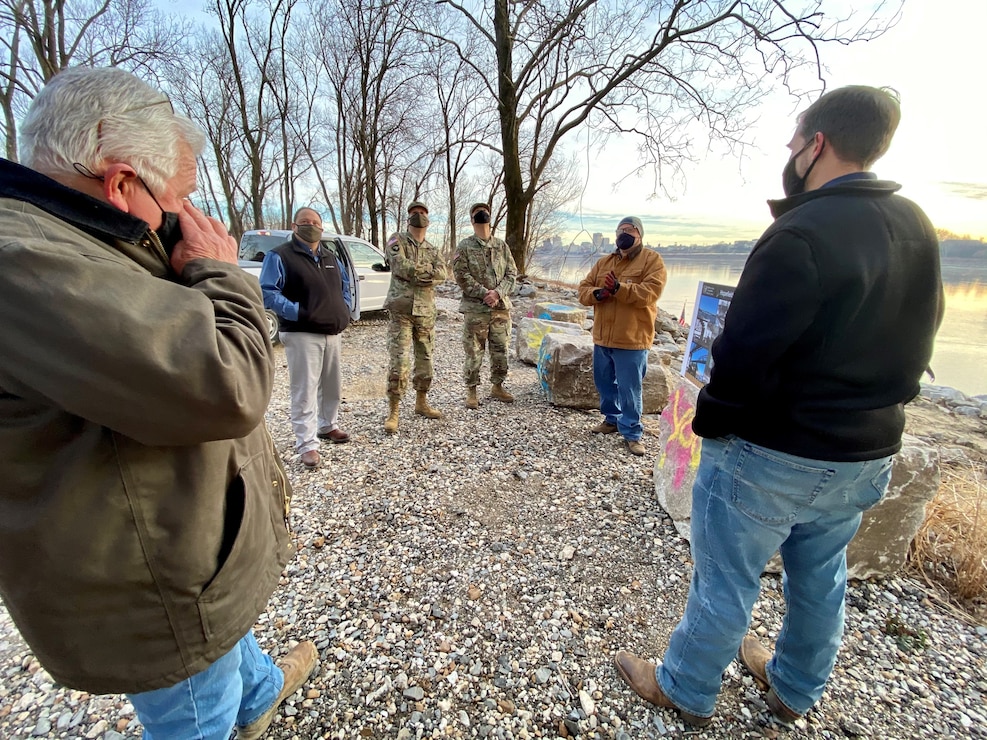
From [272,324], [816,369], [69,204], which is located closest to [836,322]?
[816,369]

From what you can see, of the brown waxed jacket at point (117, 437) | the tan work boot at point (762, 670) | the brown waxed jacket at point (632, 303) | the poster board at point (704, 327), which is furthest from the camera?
the brown waxed jacket at point (632, 303)

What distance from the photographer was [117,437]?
0.89m

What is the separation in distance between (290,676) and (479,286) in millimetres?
3800

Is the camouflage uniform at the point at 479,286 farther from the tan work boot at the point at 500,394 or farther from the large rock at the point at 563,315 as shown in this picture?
the large rock at the point at 563,315

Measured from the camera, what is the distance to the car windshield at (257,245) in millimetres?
7402

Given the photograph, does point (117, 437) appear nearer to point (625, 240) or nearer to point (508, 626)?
point (508, 626)

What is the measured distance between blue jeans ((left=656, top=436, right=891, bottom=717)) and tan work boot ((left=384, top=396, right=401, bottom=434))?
3.16 metres

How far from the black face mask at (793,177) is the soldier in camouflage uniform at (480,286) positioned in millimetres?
→ 3505

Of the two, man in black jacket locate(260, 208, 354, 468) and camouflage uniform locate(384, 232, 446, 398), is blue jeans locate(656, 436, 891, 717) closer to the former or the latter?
man in black jacket locate(260, 208, 354, 468)

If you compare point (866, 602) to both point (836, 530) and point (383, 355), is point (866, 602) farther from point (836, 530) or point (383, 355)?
point (383, 355)

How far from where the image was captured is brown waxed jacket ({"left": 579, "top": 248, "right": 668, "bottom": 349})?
153 inches

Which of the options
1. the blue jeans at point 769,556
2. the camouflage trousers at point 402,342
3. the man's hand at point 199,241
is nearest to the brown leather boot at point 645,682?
the blue jeans at point 769,556

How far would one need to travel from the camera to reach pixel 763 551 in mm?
1471

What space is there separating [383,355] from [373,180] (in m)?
14.2
